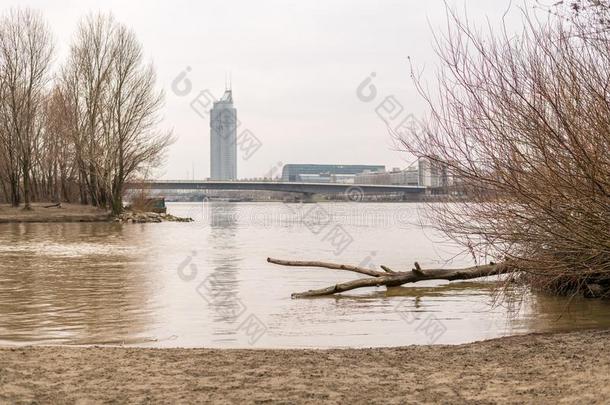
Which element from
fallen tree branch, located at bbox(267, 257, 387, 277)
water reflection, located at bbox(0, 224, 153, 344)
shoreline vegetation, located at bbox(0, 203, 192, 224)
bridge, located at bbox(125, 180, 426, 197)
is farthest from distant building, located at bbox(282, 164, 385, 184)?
fallen tree branch, located at bbox(267, 257, 387, 277)

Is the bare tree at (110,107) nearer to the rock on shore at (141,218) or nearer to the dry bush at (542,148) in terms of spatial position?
the rock on shore at (141,218)

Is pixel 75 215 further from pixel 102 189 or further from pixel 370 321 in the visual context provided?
pixel 370 321

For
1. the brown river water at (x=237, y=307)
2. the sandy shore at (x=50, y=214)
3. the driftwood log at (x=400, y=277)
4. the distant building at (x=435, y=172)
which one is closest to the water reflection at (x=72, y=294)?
the brown river water at (x=237, y=307)

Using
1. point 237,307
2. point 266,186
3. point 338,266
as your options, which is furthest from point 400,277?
point 266,186

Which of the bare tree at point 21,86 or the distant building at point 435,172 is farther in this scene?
the bare tree at point 21,86

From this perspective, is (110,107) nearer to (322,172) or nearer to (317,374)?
(317,374)

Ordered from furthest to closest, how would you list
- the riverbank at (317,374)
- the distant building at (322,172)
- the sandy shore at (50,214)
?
the distant building at (322,172), the sandy shore at (50,214), the riverbank at (317,374)

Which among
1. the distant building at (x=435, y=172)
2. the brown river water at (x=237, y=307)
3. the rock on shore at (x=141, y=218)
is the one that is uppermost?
the distant building at (x=435, y=172)

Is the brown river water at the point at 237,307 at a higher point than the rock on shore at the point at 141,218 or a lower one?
lower

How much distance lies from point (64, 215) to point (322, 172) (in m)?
70.7

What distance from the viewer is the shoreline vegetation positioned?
4778 cm

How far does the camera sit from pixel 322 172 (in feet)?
384

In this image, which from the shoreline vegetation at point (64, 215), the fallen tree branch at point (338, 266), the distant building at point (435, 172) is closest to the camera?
the distant building at point (435, 172)

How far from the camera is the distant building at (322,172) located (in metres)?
101
